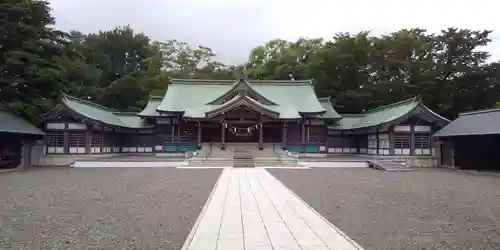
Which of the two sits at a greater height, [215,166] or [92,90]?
[92,90]

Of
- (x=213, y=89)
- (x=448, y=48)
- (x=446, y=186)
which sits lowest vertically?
(x=446, y=186)

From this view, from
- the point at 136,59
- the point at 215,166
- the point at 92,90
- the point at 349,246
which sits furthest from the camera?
the point at 136,59

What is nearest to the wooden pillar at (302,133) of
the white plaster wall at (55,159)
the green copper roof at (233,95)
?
the green copper roof at (233,95)

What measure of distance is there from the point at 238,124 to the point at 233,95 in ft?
8.61

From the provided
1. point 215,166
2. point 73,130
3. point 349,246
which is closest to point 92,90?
point 73,130

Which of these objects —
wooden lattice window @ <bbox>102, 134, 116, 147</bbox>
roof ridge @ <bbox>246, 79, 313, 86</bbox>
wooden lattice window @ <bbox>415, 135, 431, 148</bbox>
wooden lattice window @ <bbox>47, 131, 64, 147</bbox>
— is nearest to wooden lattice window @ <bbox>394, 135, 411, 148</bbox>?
wooden lattice window @ <bbox>415, 135, 431, 148</bbox>

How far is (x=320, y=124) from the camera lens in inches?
1159

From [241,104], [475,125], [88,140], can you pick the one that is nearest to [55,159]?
[88,140]

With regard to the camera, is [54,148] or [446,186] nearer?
[446,186]

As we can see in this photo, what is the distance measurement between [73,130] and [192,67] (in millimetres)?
26837

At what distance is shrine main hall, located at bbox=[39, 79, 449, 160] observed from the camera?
24.7m

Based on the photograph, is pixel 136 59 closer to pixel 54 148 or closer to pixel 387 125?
pixel 54 148

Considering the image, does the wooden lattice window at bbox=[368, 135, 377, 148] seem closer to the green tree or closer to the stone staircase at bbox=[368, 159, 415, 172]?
the stone staircase at bbox=[368, 159, 415, 172]

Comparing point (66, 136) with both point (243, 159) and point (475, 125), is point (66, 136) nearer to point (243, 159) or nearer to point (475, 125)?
point (243, 159)
